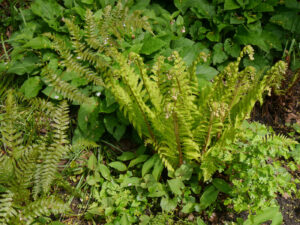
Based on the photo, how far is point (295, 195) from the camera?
2.79m

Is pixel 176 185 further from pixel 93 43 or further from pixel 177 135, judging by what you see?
pixel 93 43

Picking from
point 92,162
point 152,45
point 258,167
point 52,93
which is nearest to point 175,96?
point 258,167

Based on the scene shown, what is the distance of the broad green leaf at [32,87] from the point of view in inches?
119

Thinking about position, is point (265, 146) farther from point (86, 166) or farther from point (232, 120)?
point (86, 166)

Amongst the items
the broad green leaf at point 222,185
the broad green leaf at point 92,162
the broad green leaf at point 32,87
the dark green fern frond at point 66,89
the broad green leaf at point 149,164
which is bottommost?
the broad green leaf at point 92,162

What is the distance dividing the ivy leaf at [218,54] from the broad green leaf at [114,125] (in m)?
1.39

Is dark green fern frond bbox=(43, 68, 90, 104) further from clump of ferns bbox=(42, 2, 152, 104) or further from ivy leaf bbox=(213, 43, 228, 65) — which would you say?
ivy leaf bbox=(213, 43, 228, 65)

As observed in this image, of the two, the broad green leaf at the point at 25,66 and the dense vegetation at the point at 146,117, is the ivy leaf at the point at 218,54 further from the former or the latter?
the broad green leaf at the point at 25,66

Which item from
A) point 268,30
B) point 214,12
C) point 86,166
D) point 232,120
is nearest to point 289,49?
point 268,30

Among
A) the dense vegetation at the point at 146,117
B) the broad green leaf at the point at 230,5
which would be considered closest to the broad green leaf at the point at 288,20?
the dense vegetation at the point at 146,117

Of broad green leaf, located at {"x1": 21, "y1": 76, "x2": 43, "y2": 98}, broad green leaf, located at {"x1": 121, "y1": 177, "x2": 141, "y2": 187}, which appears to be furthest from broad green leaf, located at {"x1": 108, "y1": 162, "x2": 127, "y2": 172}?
broad green leaf, located at {"x1": 21, "y1": 76, "x2": 43, "y2": 98}

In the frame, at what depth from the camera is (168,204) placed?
258 centimetres

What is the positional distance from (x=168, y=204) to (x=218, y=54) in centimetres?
189

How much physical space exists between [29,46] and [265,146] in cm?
259
